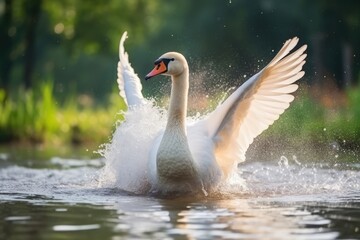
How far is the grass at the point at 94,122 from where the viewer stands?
1664 cm

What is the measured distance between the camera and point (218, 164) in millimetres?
9469

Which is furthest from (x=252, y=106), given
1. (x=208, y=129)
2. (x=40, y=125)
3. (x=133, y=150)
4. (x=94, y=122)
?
(x=94, y=122)

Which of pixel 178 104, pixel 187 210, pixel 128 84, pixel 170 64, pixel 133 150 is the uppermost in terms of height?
pixel 128 84

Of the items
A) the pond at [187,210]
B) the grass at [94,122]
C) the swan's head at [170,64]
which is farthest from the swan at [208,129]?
the grass at [94,122]

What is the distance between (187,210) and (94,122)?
1733 cm

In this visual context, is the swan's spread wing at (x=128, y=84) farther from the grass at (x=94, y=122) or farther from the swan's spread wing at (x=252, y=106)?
the grass at (x=94, y=122)

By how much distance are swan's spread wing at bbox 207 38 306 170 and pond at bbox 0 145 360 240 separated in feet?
1.64

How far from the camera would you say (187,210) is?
25.7 feet

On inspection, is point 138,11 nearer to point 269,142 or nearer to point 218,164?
point 269,142

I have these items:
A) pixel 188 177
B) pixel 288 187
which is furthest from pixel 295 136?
pixel 188 177

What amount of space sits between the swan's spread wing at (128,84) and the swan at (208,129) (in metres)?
0.31

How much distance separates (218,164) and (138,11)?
26.9 meters

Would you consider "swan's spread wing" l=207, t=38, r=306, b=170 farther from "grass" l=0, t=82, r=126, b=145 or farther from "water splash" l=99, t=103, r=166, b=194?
"grass" l=0, t=82, r=126, b=145

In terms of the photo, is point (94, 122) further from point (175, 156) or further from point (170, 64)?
point (175, 156)
